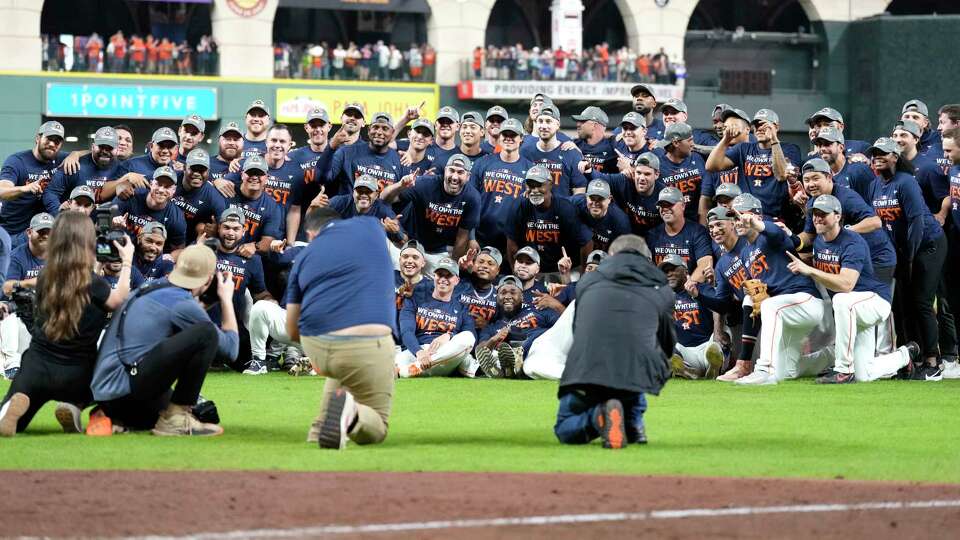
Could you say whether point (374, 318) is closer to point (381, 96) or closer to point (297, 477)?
point (297, 477)

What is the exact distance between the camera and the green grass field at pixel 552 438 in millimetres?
7809

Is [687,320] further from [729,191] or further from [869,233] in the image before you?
[869,233]

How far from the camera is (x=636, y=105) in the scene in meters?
15.6

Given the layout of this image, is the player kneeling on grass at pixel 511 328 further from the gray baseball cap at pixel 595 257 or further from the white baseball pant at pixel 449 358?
the gray baseball cap at pixel 595 257

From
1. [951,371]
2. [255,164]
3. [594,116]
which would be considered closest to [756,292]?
[951,371]

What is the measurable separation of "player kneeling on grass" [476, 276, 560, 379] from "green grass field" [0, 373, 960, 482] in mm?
940

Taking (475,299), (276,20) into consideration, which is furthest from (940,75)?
(475,299)

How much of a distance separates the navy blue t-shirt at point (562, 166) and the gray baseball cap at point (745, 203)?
7.24 feet

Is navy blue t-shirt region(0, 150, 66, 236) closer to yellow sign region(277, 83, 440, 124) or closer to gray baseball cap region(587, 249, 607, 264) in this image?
gray baseball cap region(587, 249, 607, 264)

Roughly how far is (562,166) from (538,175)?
1029 millimetres

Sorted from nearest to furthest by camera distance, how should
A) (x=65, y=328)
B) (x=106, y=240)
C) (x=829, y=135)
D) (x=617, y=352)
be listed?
(x=617, y=352) < (x=65, y=328) < (x=106, y=240) < (x=829, y=135)

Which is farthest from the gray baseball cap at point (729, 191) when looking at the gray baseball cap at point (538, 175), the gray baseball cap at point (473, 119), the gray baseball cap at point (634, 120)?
the gray baseball cap at point (473, 119)

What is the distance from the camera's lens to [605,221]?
14016mm

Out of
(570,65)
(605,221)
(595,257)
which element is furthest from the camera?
(570,65)
